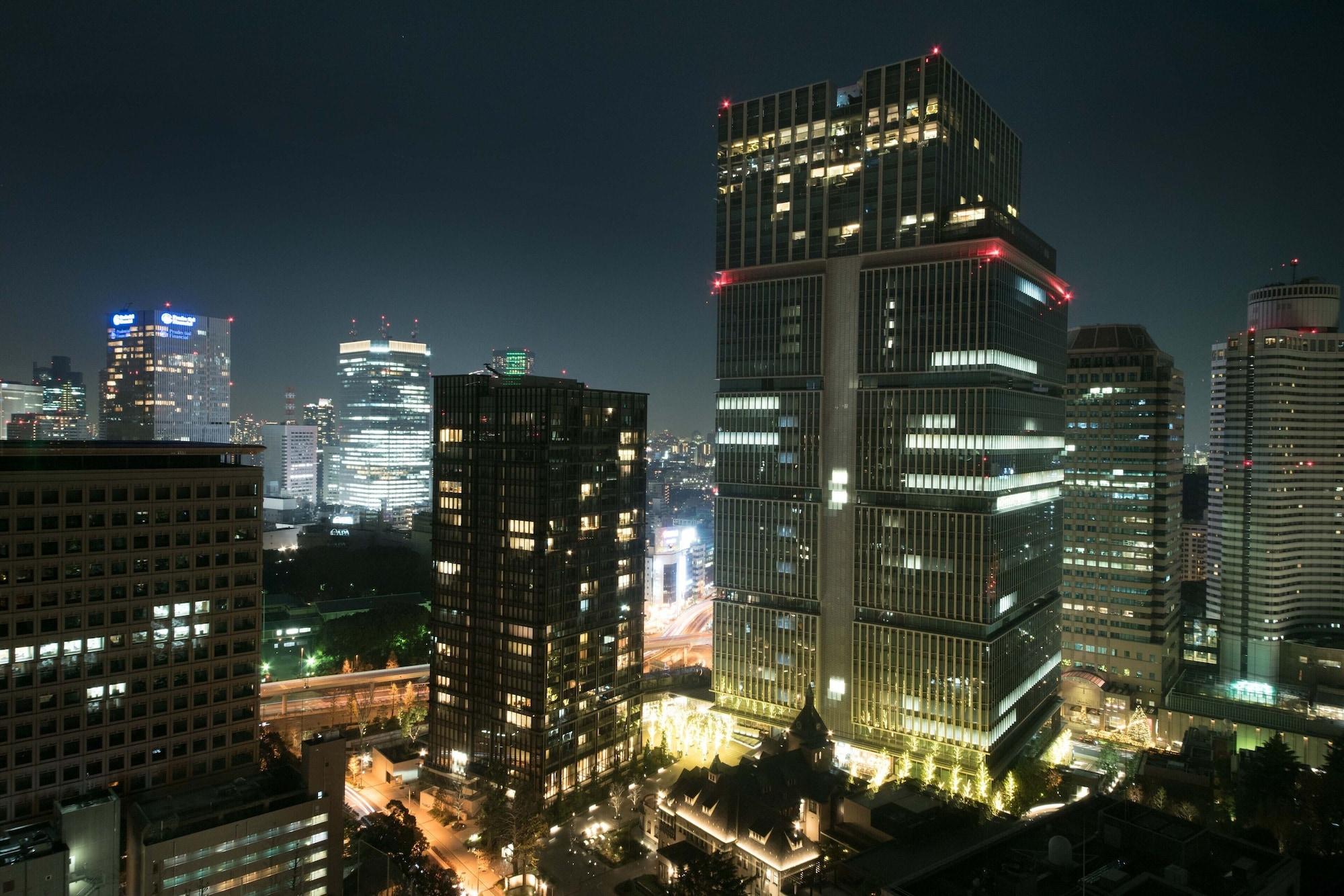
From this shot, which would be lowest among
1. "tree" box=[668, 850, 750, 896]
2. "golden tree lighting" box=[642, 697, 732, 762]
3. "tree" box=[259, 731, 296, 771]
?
"golden tree lighting" box=[642, 697, 732, 762]

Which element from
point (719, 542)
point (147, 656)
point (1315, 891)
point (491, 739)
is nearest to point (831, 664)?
point (719, 542)

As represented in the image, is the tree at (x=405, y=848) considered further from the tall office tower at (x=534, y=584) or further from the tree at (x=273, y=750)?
the tall office tower at (x=534, y=584)

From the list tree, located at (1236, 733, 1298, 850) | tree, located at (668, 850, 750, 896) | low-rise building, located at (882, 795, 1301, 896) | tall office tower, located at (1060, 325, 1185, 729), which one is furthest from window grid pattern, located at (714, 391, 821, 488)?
low-rise building, located at (882, 795, 1301, 896)

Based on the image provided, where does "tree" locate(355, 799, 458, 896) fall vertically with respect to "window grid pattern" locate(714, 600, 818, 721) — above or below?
below

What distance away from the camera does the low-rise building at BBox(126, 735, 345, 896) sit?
173 ft

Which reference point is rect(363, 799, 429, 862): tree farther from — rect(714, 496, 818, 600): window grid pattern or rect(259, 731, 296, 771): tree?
rect(714, 496, 818, 600): window grid pattern

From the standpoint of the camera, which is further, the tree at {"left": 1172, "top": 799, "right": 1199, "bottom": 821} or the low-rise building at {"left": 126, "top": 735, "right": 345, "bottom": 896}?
the tree at {"left": 1172, "top": 799, "right": 1199, "bottom": 821}

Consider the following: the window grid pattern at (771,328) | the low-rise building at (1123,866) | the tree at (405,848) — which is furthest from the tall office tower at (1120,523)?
the tree at (405,848)

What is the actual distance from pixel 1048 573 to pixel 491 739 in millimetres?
68401

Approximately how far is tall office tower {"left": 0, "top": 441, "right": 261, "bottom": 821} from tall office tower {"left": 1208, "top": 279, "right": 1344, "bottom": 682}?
133 metres

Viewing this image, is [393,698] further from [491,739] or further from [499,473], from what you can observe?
[499,473]

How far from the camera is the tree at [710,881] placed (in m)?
52.4

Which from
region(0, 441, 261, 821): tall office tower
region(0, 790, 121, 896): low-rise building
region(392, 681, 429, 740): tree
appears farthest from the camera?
region(392, 681, 429, 740): tree

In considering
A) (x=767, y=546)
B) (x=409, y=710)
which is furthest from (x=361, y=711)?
(x=767, y=546)
